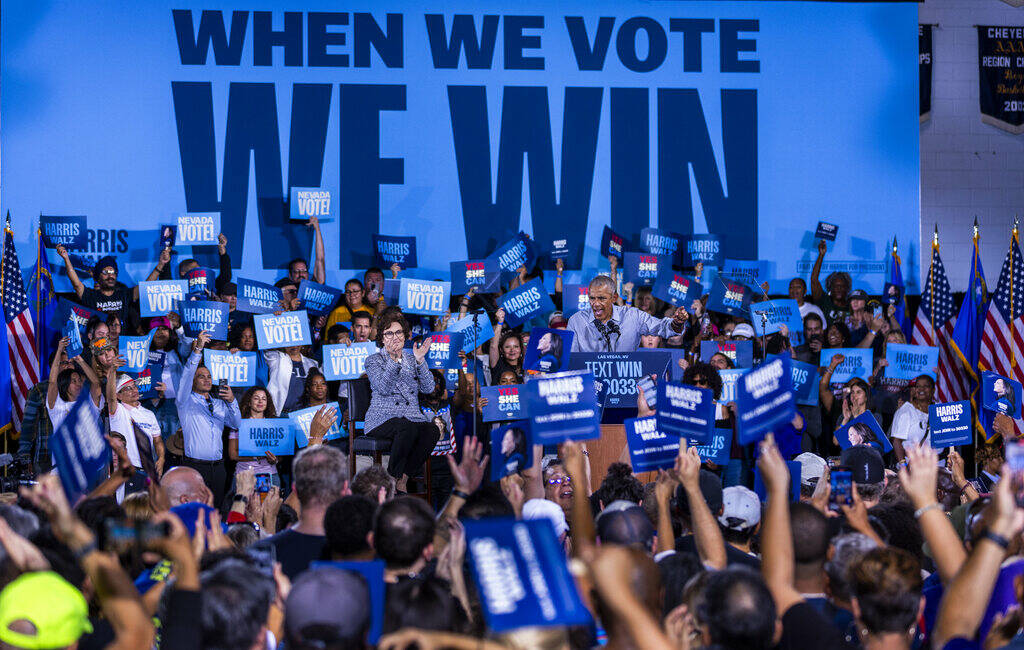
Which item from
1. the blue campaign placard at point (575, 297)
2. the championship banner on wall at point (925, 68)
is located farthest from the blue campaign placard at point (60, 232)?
the championship banner on wall at point (925, 68)

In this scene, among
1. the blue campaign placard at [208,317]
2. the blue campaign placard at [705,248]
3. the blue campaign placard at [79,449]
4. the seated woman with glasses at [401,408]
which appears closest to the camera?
the blue campaign placard at [79,449]

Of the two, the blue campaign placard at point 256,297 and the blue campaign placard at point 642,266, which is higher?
the blue campaign placard at point 642,266

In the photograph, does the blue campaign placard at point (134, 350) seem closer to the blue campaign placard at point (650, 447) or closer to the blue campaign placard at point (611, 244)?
the blue campaign placard at point (611, 244)

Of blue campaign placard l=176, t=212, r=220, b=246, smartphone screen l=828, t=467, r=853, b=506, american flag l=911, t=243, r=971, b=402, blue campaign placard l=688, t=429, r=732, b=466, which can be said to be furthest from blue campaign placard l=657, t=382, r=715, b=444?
blue campaign placard l=176, t=212, r=220, b=246

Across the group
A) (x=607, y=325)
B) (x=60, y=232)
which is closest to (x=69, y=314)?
(x=60, y=232)

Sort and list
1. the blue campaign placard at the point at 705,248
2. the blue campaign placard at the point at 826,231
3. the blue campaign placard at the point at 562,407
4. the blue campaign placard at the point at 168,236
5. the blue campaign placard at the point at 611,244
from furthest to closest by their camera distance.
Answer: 1. the blue campaign placard at the point at 826,231
2. the blue campaign placard at the point at 705,248
3. the blue campaign placard at the point at 611,244
4. the blue campaign placard at the point at 168,236
5. the blue campaign placard at the point at 562,407

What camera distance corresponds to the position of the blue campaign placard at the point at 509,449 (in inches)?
200

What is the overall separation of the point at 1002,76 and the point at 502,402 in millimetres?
10383

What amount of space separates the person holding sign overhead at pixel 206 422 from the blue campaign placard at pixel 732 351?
382cm

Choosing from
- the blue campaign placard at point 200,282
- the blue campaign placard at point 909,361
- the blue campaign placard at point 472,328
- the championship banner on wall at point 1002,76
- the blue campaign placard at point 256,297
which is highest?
the championship banner on wall at point 1002,76

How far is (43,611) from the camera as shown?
2678mm

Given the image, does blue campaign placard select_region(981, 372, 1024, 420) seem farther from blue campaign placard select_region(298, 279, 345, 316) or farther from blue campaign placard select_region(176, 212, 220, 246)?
blue campaign placard select_region(176, 212, 220, 246)

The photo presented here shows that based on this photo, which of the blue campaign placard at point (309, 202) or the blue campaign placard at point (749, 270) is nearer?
the blue campaign placard at point (309, 202)

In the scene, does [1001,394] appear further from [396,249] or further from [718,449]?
[396,249]
